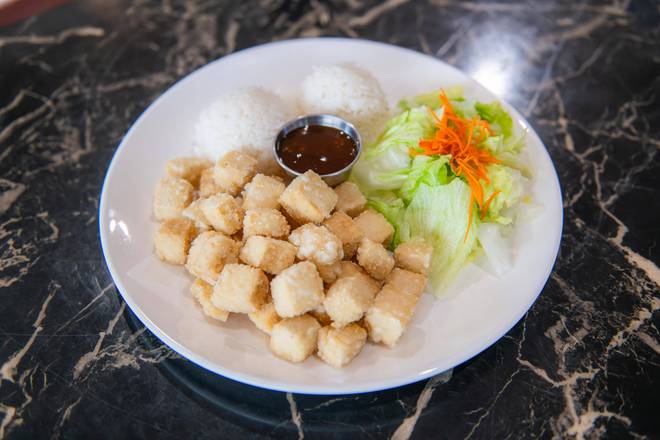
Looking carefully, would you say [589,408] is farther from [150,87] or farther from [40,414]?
[150,87]

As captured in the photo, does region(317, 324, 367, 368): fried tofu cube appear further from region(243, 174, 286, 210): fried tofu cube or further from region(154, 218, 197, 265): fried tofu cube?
region(154, 218, 197, 265): fried tofu cube

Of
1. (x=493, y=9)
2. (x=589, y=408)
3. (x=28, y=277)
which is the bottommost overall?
(x=589, y=408)

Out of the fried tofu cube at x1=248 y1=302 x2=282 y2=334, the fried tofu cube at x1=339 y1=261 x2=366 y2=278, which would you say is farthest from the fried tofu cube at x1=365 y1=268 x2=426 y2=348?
the fried tofu cube at x1=248 y1=302 x2=282 y2=334

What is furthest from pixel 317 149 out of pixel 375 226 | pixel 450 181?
pixel 450 181

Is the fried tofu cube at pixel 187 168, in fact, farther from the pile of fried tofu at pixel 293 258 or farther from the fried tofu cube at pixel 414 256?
the fried tofu cube at pixel 414 256

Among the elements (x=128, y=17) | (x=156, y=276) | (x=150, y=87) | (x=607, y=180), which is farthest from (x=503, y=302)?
(x=128, y=17)

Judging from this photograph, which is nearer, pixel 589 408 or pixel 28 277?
pixel 589 408
